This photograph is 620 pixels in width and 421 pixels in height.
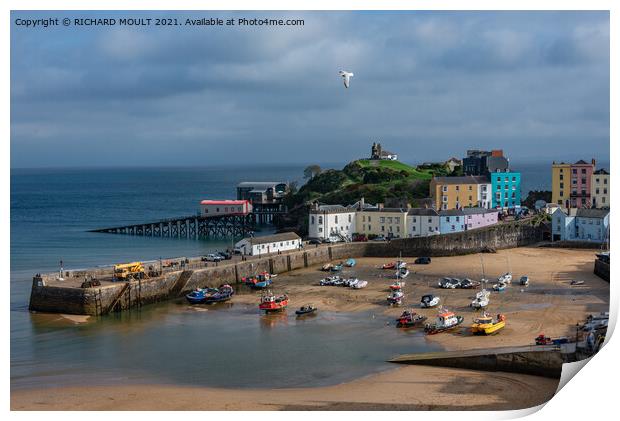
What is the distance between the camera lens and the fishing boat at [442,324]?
75.4 ft

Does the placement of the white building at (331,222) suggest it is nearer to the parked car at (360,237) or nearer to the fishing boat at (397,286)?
the parked car at (360,237)

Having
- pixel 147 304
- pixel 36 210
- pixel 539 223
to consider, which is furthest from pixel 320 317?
pixel 36 210

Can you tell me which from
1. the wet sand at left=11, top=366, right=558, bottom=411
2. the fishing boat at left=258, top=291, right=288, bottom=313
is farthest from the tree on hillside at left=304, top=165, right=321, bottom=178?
the wet sand at left=11, top=366, right=558, bottom=411

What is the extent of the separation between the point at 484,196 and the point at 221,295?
73.7 feet

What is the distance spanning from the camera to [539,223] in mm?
40625

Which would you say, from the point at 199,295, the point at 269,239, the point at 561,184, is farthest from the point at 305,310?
the point at 561,184

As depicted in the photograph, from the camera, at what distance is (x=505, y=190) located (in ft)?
155

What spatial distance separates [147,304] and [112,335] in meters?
4.15

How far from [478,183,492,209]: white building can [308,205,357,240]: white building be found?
9.20 meters

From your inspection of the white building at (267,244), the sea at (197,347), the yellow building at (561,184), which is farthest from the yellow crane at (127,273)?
the yellow building at (561,184)

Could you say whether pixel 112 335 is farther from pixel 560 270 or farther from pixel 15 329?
pixel 560 270

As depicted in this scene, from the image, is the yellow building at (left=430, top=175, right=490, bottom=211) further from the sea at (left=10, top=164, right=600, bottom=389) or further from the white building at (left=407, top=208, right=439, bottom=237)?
the sea at (left=10, top=164, right=600, bottom=389)

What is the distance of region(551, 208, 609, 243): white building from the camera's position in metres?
37.6

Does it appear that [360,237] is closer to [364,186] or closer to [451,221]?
[451,221]
